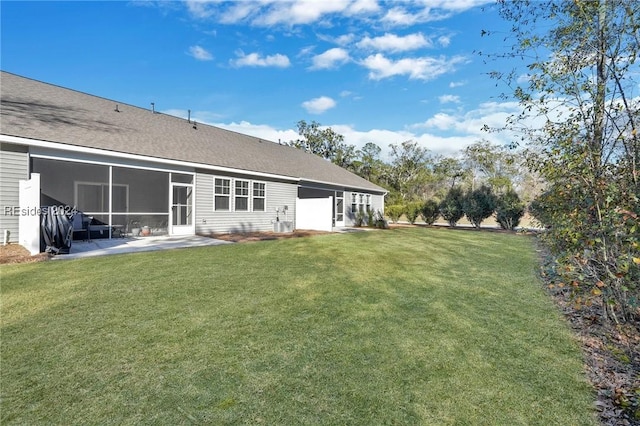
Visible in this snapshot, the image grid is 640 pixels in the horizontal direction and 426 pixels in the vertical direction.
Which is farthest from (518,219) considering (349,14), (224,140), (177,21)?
(177,21)

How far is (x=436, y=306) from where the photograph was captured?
4.48 metres

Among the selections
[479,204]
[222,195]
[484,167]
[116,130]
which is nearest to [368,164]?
[484,167]

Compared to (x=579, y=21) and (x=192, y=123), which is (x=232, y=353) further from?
(x=192, y=123)

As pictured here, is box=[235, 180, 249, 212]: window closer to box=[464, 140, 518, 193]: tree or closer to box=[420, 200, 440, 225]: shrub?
box=[420, 200, 440, 225]: shrub

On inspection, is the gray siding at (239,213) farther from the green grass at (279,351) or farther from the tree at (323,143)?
the tree at (323,143)

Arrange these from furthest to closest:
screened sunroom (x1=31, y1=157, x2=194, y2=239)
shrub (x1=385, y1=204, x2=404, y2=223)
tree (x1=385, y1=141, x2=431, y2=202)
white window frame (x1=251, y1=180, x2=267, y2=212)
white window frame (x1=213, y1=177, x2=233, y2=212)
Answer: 1. tree (x1=385, y1=141, x2=431, y2=202)
2. shrub (x1=385, y1=204, x2=404, y2=223)
3. white window frame (x1=251, y1=180, x2=267, y2=212)
4. white window frame (x1=213, y1=177, x2=233, y2=212)
5. screened sunroom (x1=31, y1=157, x2=194, y2=239)

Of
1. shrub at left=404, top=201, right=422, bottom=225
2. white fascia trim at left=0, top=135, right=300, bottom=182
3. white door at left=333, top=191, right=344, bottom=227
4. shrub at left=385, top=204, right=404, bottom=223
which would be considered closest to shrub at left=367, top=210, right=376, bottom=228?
white door at left=333, top=191, right=344, bottom=227

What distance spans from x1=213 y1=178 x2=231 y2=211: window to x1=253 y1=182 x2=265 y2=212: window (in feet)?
4.91

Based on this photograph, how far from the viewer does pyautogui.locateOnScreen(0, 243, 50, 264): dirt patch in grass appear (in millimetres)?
6627

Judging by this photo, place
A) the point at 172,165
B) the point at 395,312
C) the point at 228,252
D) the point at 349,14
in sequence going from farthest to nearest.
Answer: the point at 349,14 → the point at 172,165 → the point at 228,252 → the point at 395,312

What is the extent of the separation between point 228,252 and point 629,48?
7.90 metres

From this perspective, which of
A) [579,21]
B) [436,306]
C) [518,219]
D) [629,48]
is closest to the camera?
[629,48]

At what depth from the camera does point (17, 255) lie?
7.02 metres

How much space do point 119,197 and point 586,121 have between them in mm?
16935
